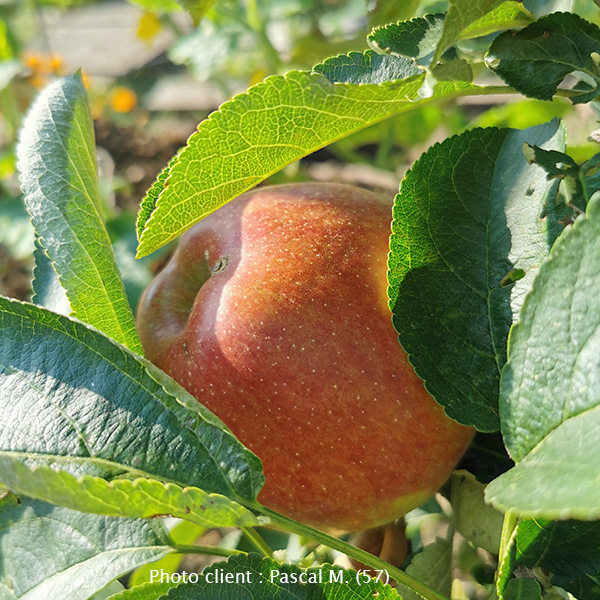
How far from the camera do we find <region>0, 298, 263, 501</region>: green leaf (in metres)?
0.46

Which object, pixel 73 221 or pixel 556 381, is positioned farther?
pixel 73 221

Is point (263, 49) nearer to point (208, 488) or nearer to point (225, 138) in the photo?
point (225, 138)

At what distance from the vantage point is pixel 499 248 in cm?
54

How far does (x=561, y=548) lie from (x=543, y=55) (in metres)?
0.34

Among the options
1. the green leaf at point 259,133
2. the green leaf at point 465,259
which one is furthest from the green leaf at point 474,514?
the green leaf at point 259,133

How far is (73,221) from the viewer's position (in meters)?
0.56

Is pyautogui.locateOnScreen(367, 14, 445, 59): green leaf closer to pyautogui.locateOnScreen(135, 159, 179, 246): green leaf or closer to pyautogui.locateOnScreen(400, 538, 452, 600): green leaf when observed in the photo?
pyautogui.locateOnScreen(135, 159, 179, 246): green leaf

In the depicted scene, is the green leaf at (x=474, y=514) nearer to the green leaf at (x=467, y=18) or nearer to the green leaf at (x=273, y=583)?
the green leaf at (x=273, y=583)

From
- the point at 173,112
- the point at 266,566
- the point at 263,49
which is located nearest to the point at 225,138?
the point at 266,566

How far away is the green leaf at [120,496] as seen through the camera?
0.37 m

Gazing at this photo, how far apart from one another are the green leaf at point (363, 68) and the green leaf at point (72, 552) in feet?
1.10

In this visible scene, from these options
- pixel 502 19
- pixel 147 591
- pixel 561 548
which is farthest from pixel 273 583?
pixel 502 19

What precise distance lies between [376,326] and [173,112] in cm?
236

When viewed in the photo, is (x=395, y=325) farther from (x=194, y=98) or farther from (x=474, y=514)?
(x=194, y=98)
